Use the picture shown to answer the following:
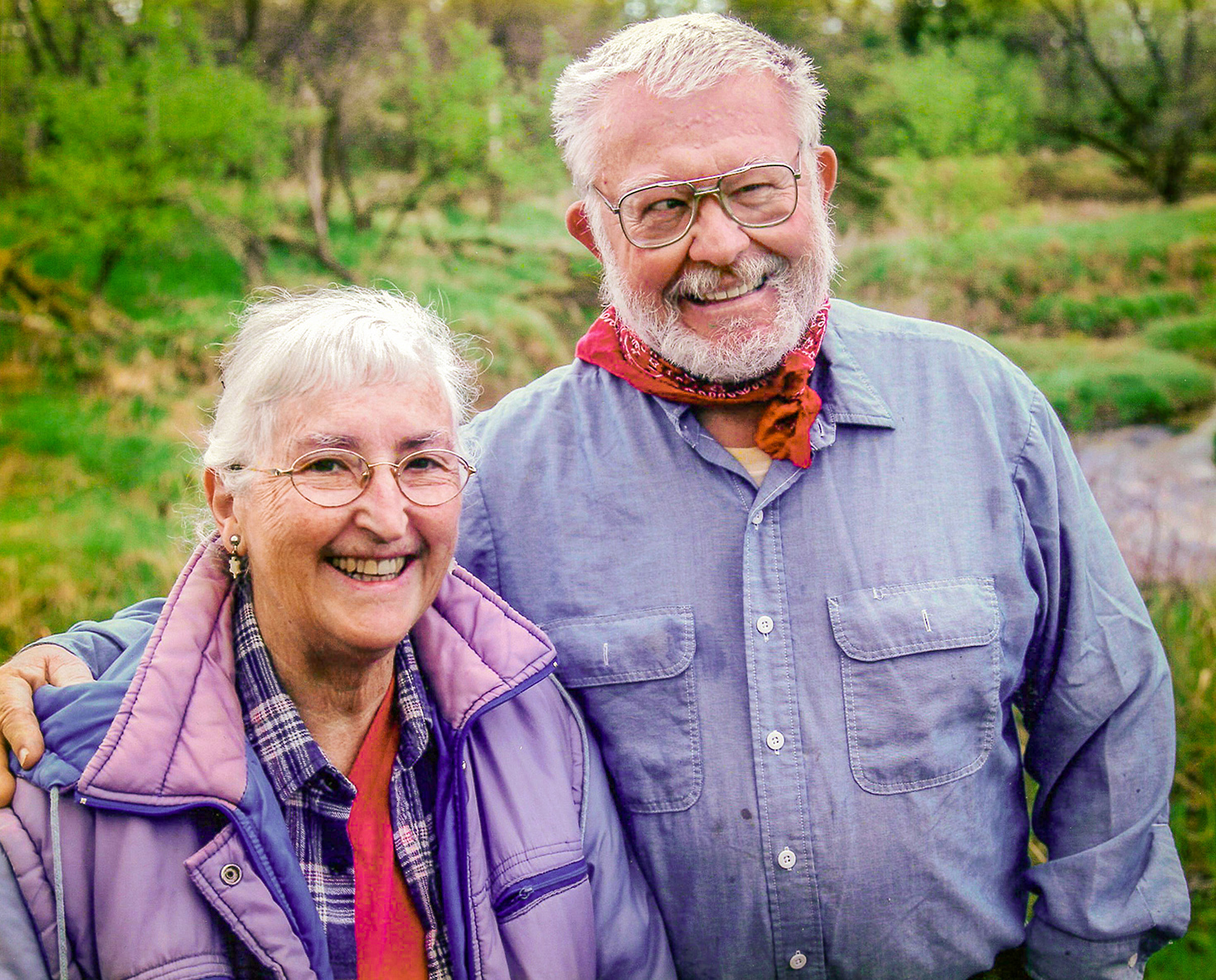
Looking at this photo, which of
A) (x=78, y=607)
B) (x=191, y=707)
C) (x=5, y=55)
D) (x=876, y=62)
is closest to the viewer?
(x=191, y=707)

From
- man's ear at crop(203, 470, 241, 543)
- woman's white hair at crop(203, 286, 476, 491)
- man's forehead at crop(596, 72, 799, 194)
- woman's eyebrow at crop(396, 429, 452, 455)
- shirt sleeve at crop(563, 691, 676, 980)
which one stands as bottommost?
shirt sleeve at crop(563, 691, 676, 980)

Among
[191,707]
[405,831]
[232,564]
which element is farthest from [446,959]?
[232,564]

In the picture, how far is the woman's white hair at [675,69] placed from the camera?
1.98 m

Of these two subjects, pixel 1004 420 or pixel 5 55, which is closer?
pixel 1004 420

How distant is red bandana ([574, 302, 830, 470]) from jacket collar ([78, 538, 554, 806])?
0.56m

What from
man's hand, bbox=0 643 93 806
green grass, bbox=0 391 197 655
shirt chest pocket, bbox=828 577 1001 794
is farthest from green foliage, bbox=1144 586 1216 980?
green grass, bbox=0 391 197 655

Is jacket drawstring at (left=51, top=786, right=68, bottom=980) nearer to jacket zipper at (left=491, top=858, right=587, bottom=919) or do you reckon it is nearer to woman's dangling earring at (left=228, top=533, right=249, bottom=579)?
woman's dangling earring at (left=228, top=533, right=249, bottom=579)

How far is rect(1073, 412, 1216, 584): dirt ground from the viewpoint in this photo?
4.12 m

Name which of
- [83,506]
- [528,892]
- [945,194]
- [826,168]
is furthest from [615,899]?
[945,194]

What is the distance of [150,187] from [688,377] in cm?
408

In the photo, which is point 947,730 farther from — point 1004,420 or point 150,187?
point 150,187

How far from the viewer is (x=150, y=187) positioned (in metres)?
5.14

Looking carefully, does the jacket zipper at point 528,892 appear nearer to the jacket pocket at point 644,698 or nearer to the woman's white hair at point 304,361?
the jacket pocket at point 644,698

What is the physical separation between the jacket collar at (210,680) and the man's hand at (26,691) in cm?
12
